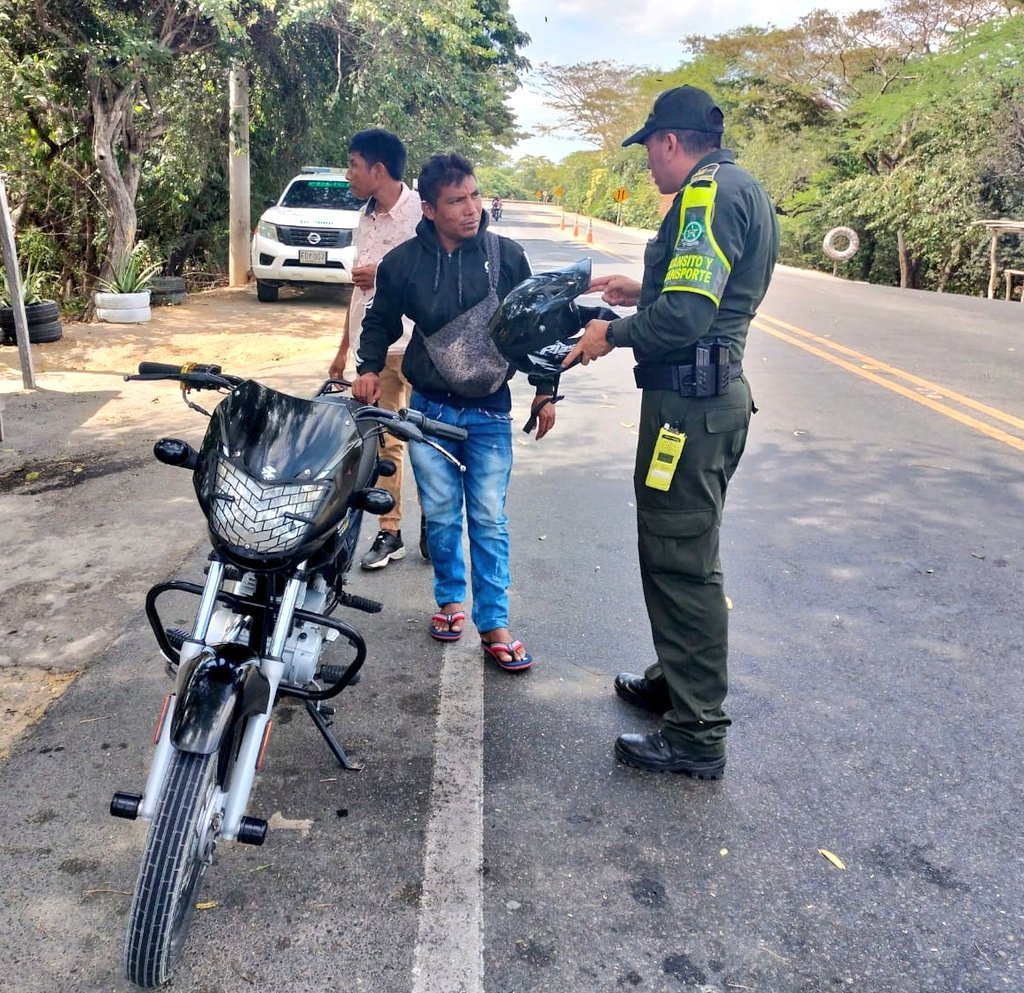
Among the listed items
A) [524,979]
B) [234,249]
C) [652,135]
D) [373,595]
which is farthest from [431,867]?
[234,249]

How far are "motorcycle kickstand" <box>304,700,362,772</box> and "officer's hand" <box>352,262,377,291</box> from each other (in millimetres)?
2207

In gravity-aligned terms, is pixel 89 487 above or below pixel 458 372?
below

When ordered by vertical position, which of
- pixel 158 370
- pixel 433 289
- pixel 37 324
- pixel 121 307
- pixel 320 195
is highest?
pixel 320 195

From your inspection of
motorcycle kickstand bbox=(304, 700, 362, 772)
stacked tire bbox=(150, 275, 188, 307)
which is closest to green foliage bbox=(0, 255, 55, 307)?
stacked tire bbox=(150, 275, 188, 307)

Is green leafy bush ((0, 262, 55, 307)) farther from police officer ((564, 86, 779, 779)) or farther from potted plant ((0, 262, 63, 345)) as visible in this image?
police officer ((564, 86, 779, 779))

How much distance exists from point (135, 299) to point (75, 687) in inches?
370

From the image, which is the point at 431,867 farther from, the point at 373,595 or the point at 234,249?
the point at 234,249

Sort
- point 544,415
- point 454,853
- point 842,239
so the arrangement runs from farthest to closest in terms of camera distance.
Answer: point 842,239
point 544,415
point 454,853

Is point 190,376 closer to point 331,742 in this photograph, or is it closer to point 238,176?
point 331,742

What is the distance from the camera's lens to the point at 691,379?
9.57 ft

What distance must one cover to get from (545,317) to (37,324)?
905cm

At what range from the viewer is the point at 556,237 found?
38.3 meters

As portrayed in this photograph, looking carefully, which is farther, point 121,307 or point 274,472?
point 121,307

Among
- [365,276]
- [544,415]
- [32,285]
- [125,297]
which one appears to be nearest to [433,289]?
[544,415]
